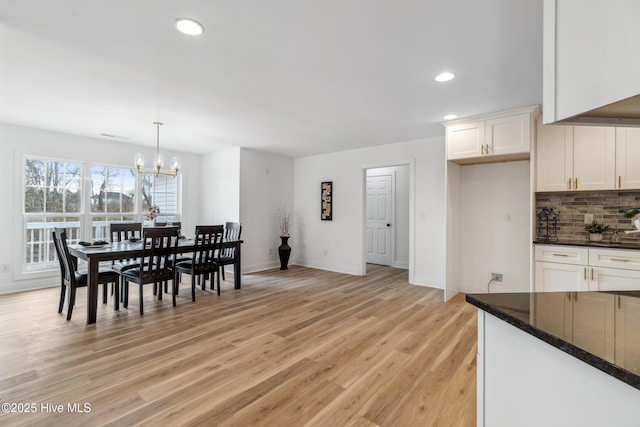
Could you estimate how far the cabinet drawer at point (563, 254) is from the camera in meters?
3.12

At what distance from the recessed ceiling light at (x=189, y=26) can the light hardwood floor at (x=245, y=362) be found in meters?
2.47

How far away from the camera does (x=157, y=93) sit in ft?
10.5

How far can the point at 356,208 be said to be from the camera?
236 inches

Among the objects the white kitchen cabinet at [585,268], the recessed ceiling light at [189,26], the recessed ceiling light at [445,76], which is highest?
the recessed ceiling light at [445,76]

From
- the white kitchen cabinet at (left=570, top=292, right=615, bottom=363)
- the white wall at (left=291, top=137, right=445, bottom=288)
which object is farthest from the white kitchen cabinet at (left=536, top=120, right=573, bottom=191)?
the white kitchen cabinet at (left=570, top=292, right=615, bottom=363)

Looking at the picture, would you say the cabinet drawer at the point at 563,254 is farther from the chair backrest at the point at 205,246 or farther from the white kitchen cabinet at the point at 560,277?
the chair backrest at the point at 205,246

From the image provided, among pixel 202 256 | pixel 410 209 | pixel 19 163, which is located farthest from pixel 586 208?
pixel 19 163

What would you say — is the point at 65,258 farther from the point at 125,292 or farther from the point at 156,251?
the point at 156,251

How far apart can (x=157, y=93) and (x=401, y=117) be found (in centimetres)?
287

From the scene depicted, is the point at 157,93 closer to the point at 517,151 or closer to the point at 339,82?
the point at 339,82

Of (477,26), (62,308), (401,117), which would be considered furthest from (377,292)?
(62,308)

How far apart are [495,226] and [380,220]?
9.77ft

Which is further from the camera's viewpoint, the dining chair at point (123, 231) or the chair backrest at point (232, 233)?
the chair backrest at point (232, 233)

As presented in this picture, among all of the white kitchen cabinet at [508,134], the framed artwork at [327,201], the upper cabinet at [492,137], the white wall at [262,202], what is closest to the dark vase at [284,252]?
the white wall at [262,202]
